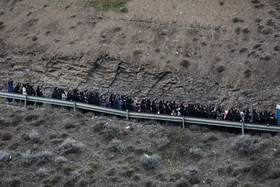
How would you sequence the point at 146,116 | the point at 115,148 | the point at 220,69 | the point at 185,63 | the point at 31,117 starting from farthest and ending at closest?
the point at 185,63
the point at 220,69
the point at 31,117
the point at 146,116
the point at 115,148

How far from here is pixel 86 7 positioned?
38812 millimetres

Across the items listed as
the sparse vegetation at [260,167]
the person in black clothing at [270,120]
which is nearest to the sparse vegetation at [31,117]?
the sparse vegetation at [260,167]

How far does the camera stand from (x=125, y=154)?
1867 centimetres

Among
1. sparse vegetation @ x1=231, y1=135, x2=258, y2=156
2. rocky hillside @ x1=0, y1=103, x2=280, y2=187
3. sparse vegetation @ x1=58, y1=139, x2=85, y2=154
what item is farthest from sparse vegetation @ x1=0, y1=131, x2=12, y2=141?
sparse vegetation @ x1=231, y1=135, x2=258, y2=156

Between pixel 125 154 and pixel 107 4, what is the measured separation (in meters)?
23.1

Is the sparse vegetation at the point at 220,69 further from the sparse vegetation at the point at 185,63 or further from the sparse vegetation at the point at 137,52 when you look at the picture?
the sparse vegetation at the point at 137,52

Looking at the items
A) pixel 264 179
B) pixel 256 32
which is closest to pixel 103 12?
pixel 256 32

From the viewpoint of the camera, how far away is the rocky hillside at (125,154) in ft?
54.2

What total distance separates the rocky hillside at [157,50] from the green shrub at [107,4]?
1.75 ft

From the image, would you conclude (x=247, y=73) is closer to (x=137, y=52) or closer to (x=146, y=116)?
(x=137, y=52)

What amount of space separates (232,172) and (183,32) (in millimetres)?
20063

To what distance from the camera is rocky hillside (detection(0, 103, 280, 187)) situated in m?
16.5

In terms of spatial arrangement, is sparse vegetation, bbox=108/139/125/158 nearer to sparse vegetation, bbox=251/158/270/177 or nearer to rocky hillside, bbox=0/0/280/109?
sparse vegetation, bbox=251/158/270/177

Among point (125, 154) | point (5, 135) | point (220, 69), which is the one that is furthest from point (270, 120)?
point (5, 135)
